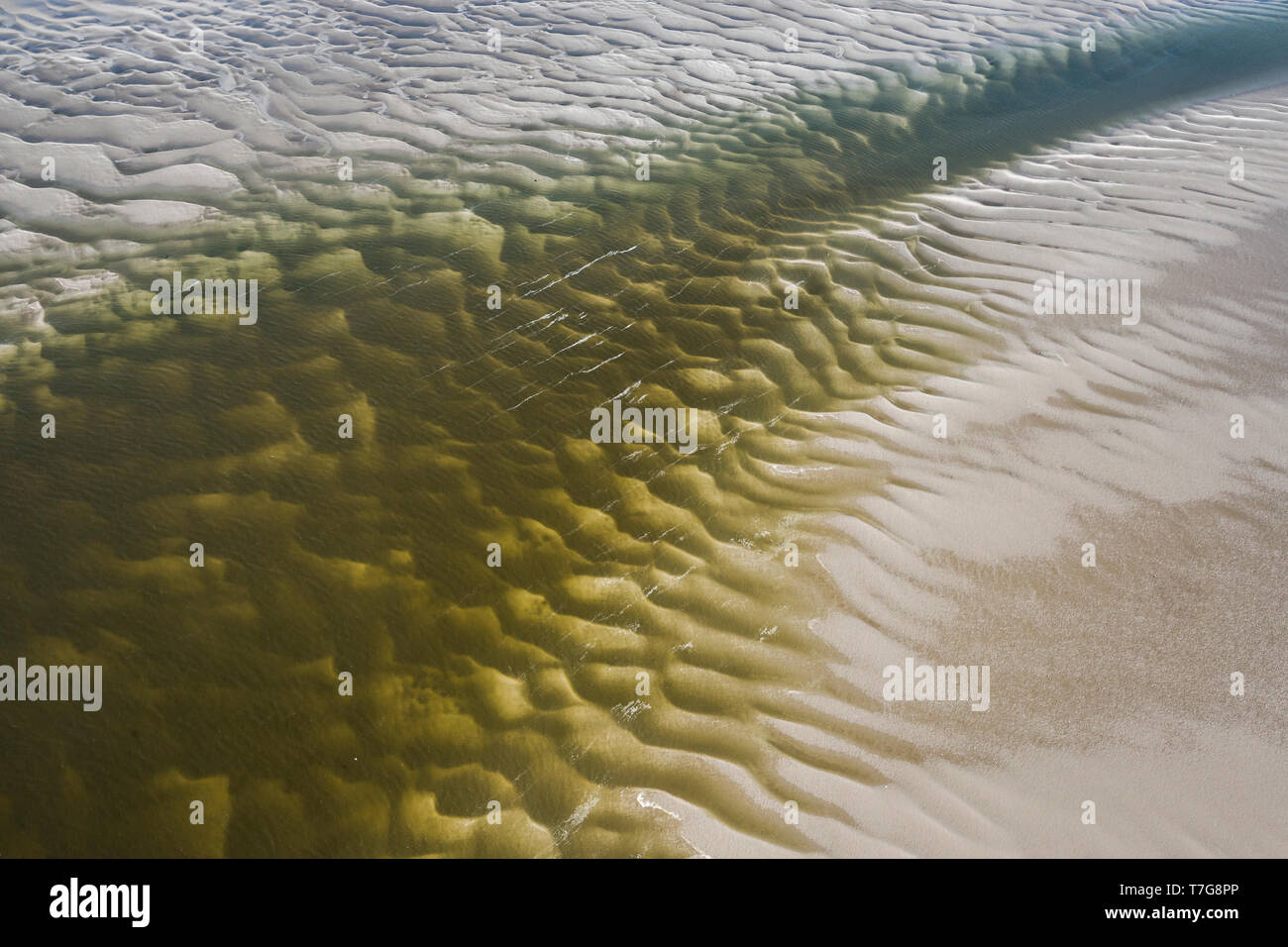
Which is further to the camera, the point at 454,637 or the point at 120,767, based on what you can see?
the point at 454,637

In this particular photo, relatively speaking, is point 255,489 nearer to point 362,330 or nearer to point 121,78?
point 362,330

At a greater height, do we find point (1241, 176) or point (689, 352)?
point (1241, 176)

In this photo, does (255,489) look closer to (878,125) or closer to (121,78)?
(121,78)

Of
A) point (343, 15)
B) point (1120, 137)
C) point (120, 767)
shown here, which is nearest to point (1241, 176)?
point (1120, 137)
